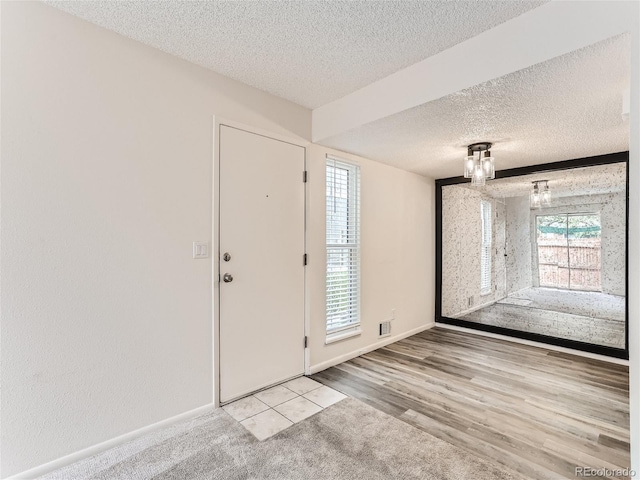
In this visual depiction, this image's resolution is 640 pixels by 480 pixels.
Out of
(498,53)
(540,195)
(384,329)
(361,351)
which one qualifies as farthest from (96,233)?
(540,195)

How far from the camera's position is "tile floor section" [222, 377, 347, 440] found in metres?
2.20

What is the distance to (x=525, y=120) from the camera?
2510mm

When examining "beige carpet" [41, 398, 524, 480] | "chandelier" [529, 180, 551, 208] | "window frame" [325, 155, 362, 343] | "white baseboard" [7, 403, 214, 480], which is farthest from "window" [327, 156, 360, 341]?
"chandelier" [529, 180, 551, 208]

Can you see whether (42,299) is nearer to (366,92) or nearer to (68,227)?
(68,227)

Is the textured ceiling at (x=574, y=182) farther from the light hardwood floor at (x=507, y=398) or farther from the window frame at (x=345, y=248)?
the window frame at (x=345, y=248)

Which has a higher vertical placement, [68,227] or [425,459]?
[68,227]

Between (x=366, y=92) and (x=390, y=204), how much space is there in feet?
5.31

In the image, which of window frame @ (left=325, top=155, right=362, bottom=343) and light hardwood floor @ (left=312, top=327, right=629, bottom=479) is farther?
window frame @ (left=325, top=155, right=362, bottom=343)

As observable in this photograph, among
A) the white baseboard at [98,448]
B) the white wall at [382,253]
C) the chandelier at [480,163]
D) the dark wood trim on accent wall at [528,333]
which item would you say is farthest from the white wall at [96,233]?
the dark wood trim on accent wall at [528,333]

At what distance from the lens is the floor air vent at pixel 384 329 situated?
3.82 m

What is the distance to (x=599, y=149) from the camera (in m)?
3.21

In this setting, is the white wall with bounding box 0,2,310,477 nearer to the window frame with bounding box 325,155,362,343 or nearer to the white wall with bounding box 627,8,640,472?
the window frame with bounding box 325,155,362,343

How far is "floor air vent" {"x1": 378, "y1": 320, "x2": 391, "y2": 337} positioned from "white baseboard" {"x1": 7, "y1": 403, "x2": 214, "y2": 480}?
7.00ft

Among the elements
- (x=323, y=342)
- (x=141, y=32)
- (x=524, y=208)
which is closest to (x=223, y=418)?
(x=323, y=342)
